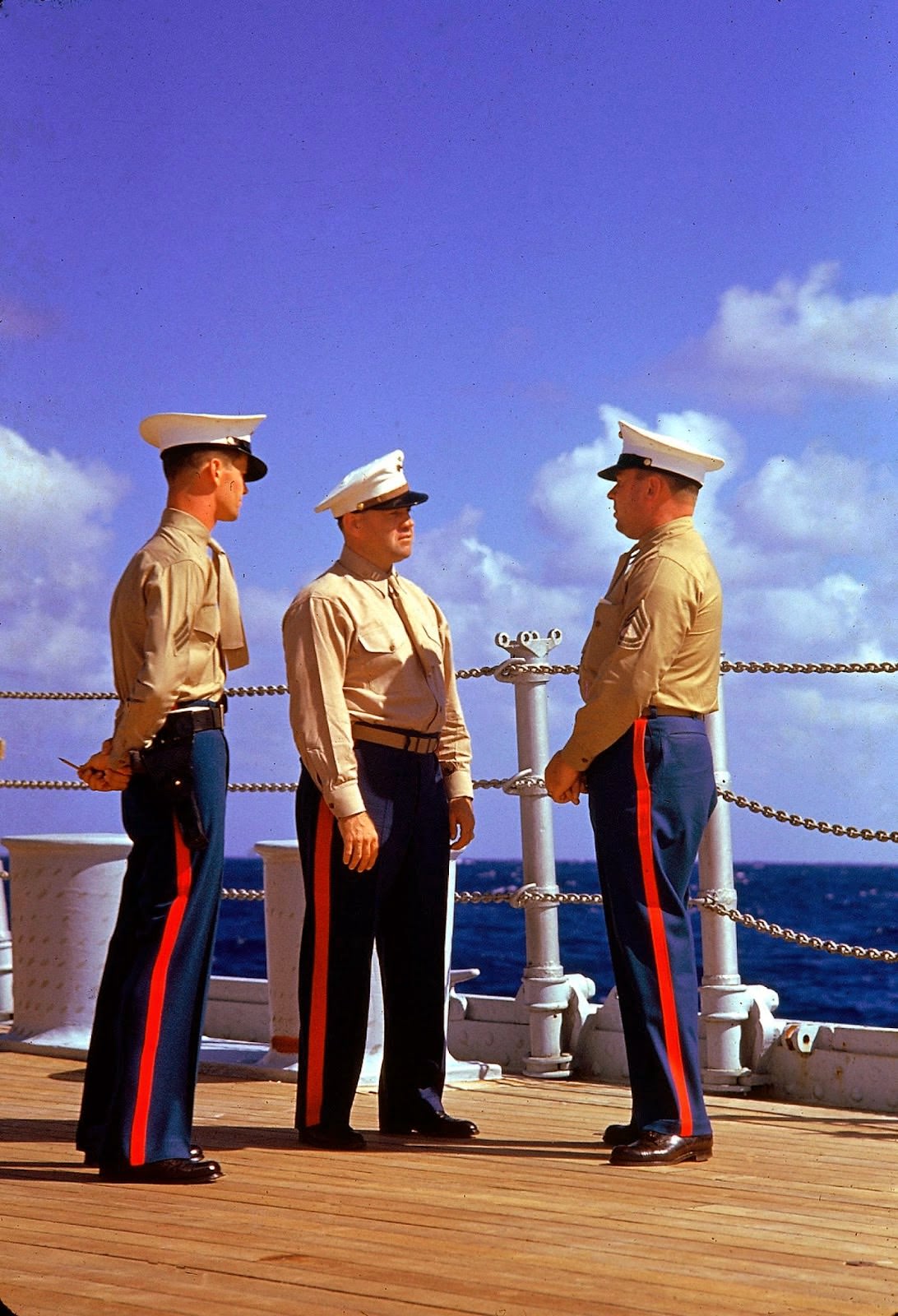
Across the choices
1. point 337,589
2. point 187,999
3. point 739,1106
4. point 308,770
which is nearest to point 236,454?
point 337,589

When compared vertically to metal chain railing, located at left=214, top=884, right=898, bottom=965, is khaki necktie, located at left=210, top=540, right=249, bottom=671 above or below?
above

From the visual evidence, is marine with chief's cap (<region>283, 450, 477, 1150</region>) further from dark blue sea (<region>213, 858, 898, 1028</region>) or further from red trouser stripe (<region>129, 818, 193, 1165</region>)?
dark blue sea (<region>213, 858, 898, 1028</region>)

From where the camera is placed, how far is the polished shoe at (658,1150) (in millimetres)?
4055

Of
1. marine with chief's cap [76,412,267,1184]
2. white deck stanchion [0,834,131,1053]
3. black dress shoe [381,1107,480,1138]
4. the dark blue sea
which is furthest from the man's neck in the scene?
the dark blue sea

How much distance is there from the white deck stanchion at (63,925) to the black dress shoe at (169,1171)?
2167mm

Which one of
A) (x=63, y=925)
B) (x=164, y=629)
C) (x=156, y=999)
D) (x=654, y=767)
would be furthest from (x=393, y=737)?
(x=63, y=925)

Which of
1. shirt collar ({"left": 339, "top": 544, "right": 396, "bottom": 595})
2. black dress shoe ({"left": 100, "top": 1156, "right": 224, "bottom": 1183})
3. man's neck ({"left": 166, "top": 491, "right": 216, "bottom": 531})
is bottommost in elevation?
black dress shoe ({"left": 100, "top": 1156, "right": 224, "bottom": 1183})

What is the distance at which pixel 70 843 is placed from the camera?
6.06 meters

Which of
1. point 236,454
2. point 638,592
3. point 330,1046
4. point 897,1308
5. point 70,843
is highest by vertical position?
point 236,454

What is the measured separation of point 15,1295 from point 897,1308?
4.35 ft

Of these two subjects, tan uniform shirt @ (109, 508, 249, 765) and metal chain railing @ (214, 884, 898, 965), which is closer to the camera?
tan uniform shirt @ (109, 508, 249, 765)

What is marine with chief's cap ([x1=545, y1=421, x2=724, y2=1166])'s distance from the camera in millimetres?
4117

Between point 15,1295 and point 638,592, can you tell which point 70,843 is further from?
point 15,1295

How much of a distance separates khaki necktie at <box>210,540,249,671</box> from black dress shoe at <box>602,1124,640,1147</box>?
1.36 metres
